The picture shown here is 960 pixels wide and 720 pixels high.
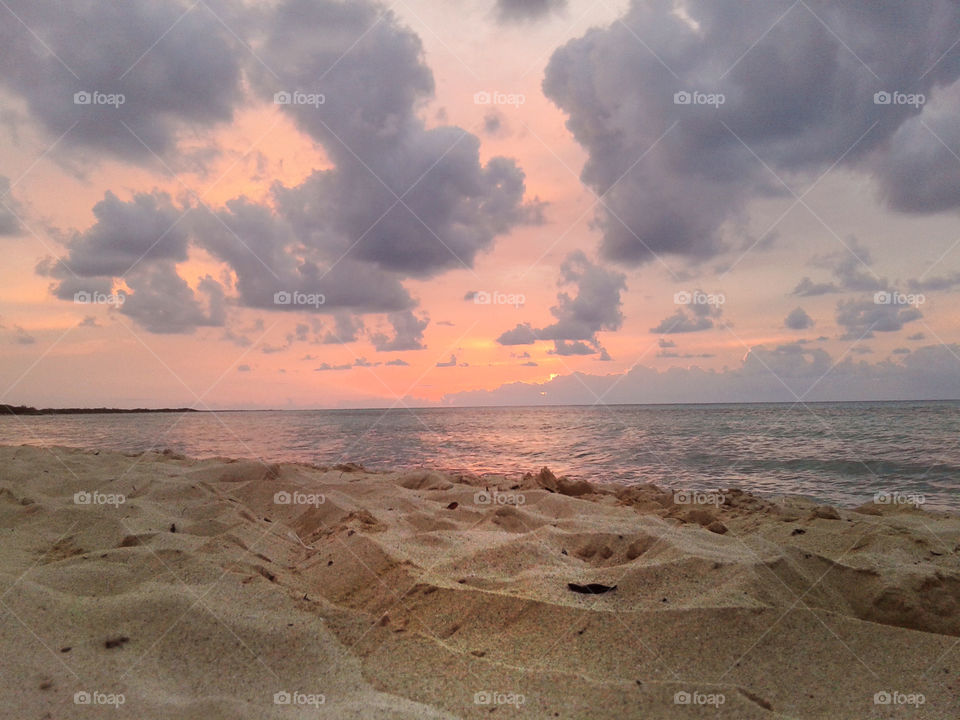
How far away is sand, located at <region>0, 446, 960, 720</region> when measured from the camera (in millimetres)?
2520

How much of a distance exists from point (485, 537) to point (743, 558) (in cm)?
205

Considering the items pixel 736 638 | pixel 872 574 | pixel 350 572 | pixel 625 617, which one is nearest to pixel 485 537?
pixel 350 572

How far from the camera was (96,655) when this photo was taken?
2633 millimetres

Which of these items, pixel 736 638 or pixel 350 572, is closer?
pixel 736 638

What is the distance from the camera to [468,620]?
321 cm

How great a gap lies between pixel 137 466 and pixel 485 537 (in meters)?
6.72

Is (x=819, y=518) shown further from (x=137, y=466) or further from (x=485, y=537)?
(x=137, y=466)

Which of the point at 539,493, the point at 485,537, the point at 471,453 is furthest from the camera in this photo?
the point at 471,453

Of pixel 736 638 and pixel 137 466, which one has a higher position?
pixel 137 466

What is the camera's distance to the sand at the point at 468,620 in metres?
2.52

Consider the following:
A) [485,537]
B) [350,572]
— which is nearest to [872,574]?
[485,537]

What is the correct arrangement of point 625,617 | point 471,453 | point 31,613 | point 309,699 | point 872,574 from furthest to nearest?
point 471,453 < point 872,574 < point 625,617 < point 31,613 < point 309,699

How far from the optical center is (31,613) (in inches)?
114

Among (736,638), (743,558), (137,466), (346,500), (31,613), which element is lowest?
(736,638)
